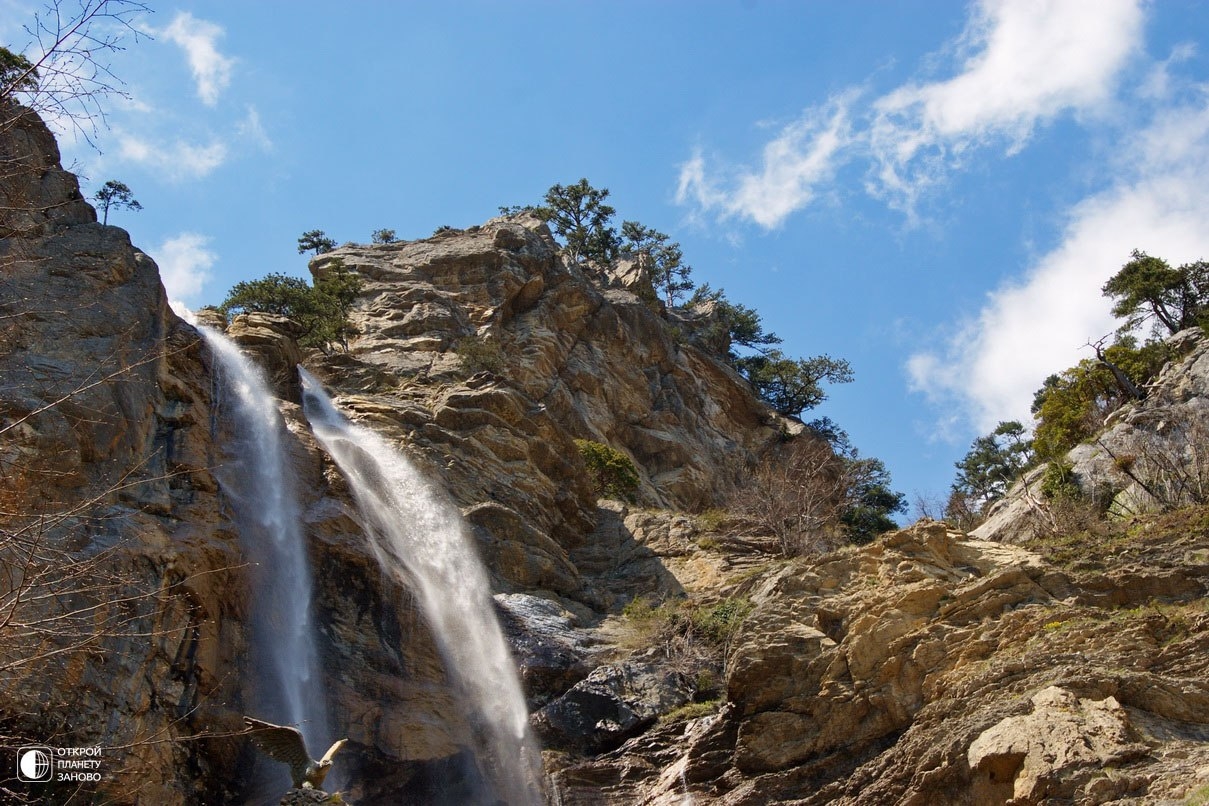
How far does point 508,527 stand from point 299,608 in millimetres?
7837

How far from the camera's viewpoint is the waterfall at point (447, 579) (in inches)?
790

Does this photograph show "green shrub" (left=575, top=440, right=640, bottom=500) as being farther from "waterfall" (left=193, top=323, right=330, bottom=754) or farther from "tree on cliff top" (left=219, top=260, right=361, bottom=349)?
"waterfall" (left=193, top=323, right=330, bottom=754)

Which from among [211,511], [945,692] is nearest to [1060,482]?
[945,692]

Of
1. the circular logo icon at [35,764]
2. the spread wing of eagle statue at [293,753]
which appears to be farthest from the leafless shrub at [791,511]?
the circular logo icon at [35,764]

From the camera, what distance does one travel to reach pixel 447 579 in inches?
956

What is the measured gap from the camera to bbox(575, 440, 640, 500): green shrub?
35188 mm

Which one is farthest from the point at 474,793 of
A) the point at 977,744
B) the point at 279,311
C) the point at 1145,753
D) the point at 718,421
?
the point at 718,421

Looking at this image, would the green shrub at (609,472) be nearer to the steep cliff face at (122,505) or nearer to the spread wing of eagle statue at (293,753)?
the steep cliff face at (122,505)

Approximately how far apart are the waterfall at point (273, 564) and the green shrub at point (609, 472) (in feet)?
43.2

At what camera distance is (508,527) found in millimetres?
27016

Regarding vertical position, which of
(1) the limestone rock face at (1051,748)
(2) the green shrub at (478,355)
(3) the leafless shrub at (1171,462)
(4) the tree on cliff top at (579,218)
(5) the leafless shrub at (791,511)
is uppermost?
(4) the tree on cliff top at (579,218)

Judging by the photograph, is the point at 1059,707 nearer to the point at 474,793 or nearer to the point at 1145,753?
the point at 1145,753

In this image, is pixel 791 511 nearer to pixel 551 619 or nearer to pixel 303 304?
pixel 551 619

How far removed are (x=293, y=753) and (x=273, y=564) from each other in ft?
17.0
